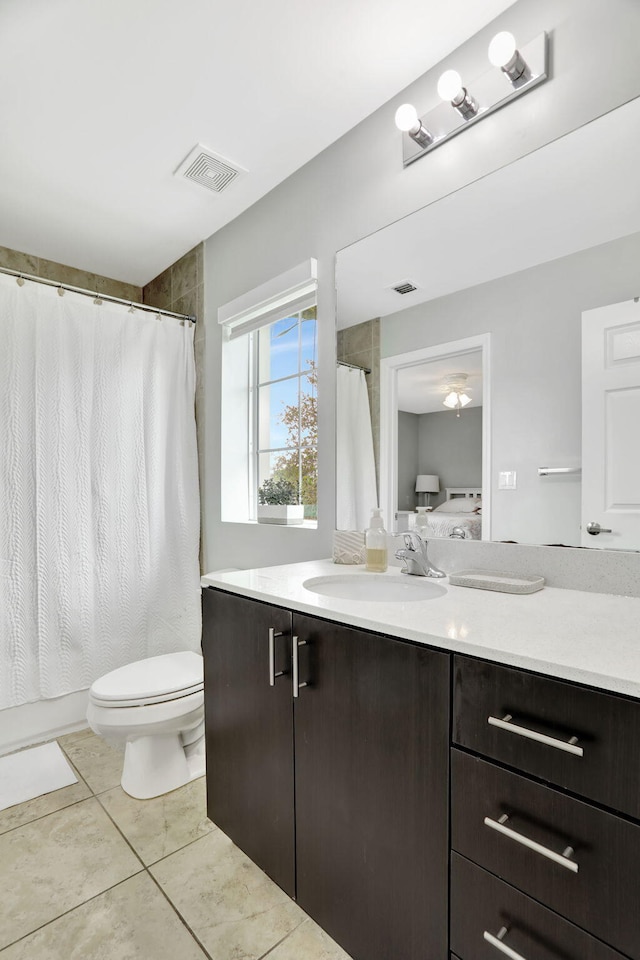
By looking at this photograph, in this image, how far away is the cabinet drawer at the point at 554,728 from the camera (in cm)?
69

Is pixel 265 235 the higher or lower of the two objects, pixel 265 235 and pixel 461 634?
the higher

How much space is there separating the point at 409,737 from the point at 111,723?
46.6 inches

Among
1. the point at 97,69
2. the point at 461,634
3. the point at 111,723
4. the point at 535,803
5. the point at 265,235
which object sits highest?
the point at 97,69

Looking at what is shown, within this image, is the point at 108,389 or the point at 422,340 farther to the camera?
the point at 108,389

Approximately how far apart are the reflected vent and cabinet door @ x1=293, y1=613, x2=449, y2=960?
1077mm

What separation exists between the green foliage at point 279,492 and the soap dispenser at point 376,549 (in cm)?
66

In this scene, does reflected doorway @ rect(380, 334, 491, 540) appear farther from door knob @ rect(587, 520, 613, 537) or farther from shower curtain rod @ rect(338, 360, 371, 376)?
door knob @ rect(587, 520, 613, 537)

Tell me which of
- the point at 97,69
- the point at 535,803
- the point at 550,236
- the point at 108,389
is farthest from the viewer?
the point at 108,389

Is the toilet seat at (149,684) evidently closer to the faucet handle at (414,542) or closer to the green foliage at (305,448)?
the green foliage at (305,448)

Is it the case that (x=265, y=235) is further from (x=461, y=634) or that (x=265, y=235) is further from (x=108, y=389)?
(x=461, y=634)

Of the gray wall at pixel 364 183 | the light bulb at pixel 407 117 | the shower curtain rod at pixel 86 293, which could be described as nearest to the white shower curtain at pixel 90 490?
the shower curtain rod at pixel 86 293

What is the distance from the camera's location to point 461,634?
0.90m

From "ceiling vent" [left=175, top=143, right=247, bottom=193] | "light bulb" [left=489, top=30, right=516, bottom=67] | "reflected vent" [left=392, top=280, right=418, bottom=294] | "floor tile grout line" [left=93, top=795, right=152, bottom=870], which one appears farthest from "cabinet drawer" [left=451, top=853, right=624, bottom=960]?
"ceiling vent" [left=175, top=143, right=247, bottom=193]

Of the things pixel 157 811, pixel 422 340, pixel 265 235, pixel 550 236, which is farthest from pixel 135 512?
pixel 550 236
